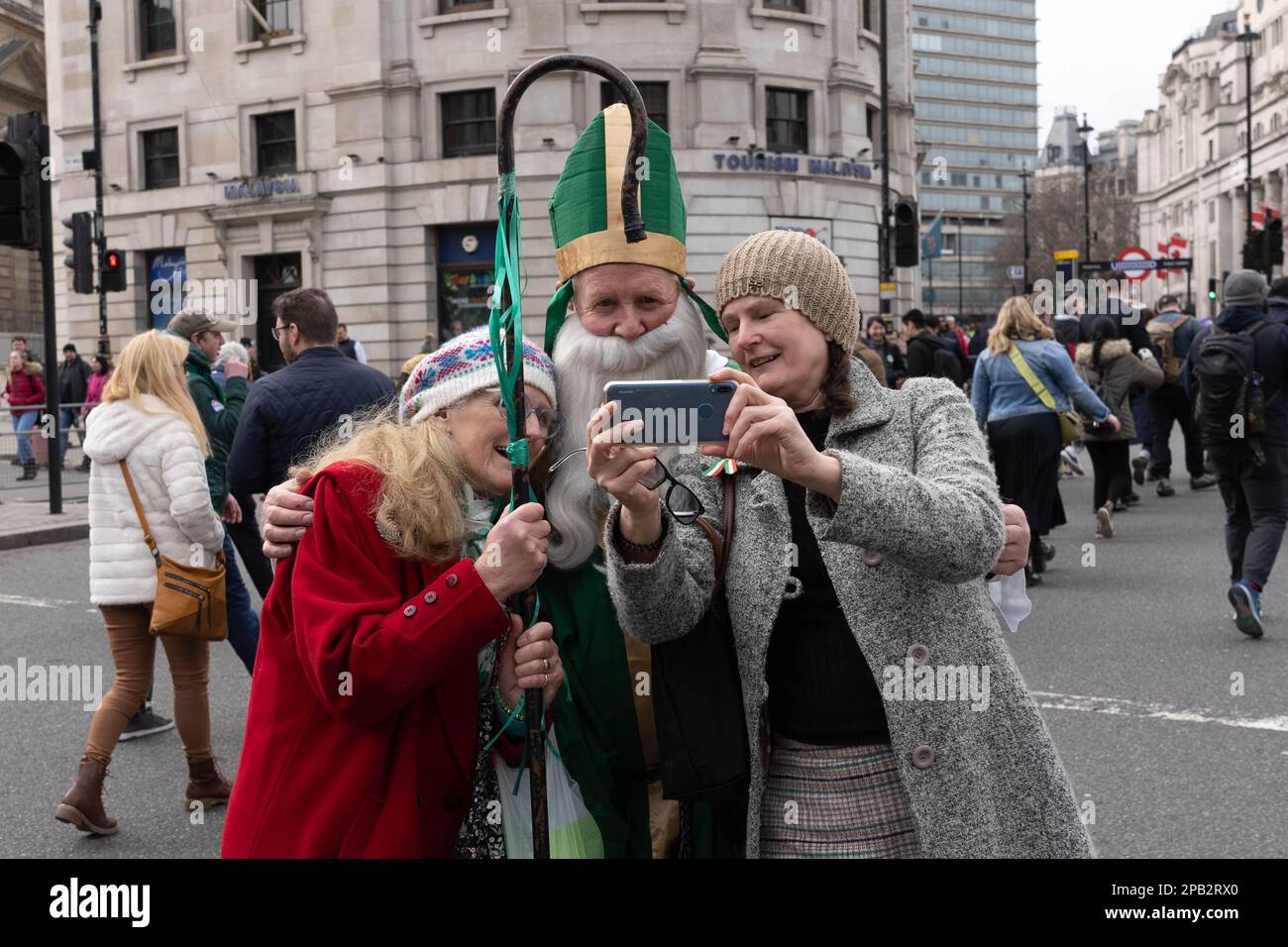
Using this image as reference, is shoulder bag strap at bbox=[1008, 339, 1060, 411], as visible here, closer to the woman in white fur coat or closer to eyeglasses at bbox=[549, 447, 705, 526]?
the woman in white fur coat

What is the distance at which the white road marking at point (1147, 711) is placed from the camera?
5.87 metres

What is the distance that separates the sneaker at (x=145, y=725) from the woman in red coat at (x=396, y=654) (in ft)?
14.5

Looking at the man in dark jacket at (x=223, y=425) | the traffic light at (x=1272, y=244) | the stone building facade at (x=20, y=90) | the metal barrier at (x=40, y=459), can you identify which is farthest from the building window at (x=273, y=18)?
the man in dark jacket at (x=223, y=425)

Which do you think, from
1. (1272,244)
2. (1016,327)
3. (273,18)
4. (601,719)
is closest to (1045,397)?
(1016,327)

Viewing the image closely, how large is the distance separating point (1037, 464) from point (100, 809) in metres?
6.73

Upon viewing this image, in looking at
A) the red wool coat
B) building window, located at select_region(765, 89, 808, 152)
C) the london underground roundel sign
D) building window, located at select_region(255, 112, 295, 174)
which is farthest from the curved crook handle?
building window, located at select_region(255, 112, 295, 174)

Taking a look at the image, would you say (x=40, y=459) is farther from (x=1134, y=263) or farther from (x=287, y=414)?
(x=1134, y=263)

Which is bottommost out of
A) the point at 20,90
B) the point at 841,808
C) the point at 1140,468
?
the point at 1140,468

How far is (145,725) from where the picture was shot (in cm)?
634

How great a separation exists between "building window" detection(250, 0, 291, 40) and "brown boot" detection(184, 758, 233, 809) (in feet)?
93.2

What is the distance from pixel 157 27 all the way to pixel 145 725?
30.1m

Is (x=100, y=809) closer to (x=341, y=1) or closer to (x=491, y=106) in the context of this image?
(x=491, y=106)

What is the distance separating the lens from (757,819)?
218 cm
